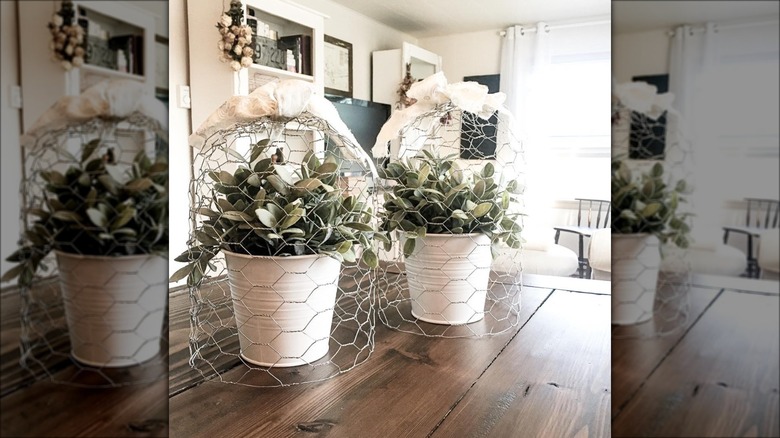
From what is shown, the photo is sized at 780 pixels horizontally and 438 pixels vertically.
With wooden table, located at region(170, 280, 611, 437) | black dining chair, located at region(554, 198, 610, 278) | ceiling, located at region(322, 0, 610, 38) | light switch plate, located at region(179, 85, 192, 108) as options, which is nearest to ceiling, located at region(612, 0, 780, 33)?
wooden table, located at region(170, 280, 611, 437)

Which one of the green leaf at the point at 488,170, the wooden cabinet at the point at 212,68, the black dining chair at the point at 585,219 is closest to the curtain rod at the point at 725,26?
the green leaf at the point at 488,170

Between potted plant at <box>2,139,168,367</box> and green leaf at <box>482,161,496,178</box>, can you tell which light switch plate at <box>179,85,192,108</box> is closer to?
green leaf at <box>482,161,496,178</box>

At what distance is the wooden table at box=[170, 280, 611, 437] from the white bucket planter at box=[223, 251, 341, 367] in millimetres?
30

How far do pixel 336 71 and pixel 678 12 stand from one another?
109cm

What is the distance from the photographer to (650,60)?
0.32ft

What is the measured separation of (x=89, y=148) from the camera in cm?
11

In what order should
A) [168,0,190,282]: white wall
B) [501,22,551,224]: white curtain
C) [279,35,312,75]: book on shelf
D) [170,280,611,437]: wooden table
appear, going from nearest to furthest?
[170,280,611,437]: wooden table
[168,0,190,282]: white wall
[279,35,312,75]: book on shelf
[501,22,551,224]: white curtain

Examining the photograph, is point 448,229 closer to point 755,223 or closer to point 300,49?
point 755,223

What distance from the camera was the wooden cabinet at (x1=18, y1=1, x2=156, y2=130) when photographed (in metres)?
0.10

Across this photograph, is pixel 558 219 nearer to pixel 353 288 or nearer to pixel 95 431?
pixel 353 288

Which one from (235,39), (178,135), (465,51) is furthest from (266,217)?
(465,51)

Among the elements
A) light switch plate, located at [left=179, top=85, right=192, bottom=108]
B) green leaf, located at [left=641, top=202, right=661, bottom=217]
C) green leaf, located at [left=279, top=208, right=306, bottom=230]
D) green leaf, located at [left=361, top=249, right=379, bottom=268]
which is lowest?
green leaf, located at [left=361, top=249, right=379, bottom=268]

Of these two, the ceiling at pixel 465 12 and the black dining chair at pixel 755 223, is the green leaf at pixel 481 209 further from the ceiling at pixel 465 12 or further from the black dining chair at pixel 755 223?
the ceiling at pixel 465 12

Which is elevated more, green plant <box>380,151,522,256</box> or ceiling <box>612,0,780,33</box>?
ceiling <box>612,0,780,33</box>
